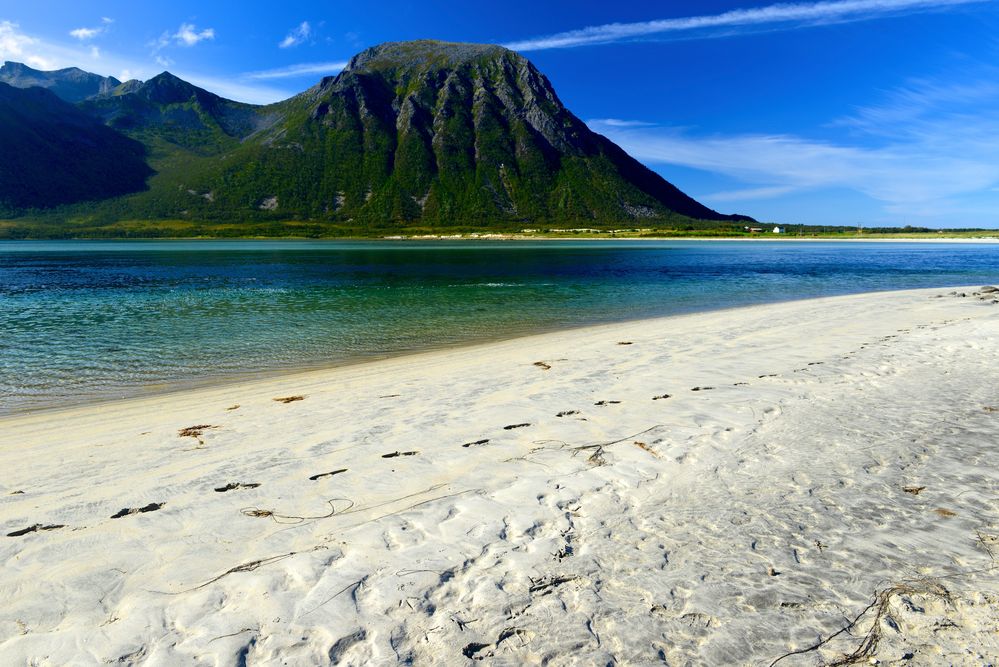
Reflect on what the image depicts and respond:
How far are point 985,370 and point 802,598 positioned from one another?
13411 mm

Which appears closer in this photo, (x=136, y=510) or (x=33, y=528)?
(x=33, y=528)

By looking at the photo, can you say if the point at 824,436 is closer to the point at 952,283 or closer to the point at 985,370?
the point at 985,370

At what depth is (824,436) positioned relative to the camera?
936 cm

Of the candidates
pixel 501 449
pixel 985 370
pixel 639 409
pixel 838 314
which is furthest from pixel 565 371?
pixel 838 314

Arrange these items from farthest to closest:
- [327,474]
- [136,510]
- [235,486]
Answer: [327,474] < [235,486] < [136,510]

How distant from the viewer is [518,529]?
6285 millimetres

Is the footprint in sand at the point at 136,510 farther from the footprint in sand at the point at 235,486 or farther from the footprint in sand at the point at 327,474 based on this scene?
the footprint in sand at the point at 327,474

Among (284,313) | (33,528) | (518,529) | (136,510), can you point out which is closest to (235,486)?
(136,510)

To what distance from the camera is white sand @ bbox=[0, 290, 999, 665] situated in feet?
14.9

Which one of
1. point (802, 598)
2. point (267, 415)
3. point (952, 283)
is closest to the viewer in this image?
point (802, 598)

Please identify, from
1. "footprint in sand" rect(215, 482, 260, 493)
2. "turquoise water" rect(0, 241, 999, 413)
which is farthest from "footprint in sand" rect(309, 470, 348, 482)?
"turquoise water" rect(0, 241, 999, 413)

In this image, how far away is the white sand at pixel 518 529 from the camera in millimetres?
4551

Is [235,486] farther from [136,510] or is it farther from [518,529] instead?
[518,529]

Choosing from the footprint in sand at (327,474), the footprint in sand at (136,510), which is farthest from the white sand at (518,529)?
the footprint in sand at (327,474)
